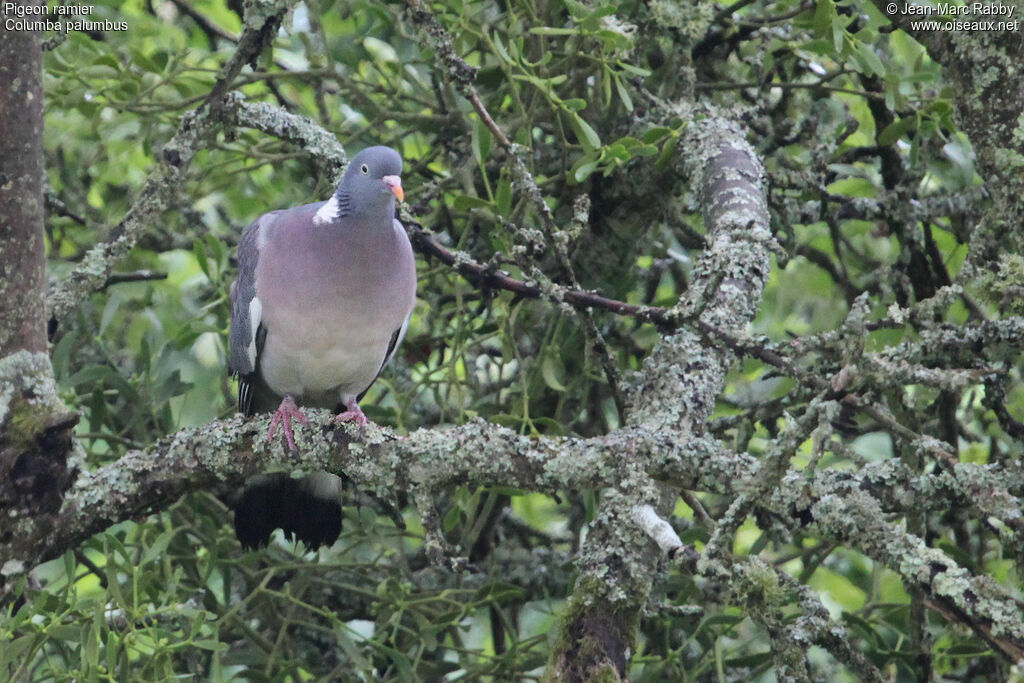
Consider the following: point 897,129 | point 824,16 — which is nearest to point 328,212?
point 824,16

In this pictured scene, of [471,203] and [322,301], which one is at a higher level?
[471,203]

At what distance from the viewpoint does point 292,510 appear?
7.80 feet

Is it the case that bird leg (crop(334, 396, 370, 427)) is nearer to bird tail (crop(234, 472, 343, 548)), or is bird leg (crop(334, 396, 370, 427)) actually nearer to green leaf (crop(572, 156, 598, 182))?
bird tail (crop(234, 472, 343, 548))

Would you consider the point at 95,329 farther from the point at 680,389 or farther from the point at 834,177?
the point at 834,177

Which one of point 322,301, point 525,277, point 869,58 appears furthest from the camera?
point 322,301

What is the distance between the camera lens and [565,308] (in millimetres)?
1887

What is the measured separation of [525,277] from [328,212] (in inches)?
27.1

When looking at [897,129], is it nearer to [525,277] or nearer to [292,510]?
[525,277]

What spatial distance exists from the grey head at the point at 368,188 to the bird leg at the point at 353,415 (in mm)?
418

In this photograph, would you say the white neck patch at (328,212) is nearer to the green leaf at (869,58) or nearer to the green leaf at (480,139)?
the green leaf at (480,139)

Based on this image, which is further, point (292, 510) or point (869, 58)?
point (292, 510)

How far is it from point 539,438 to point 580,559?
0.70 feet

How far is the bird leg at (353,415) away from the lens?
207 cm

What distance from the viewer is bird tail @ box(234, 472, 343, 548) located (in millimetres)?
2363
